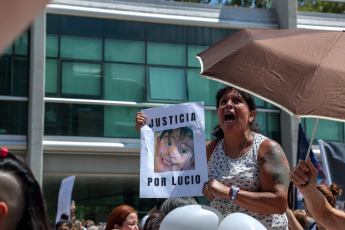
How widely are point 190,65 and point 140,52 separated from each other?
1.73 metres

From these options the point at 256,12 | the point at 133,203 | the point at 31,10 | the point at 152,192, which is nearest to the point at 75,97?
the point at 133,203

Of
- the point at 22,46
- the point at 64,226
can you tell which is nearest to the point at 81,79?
the point at 22,46

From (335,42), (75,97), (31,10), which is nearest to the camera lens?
(31,10)

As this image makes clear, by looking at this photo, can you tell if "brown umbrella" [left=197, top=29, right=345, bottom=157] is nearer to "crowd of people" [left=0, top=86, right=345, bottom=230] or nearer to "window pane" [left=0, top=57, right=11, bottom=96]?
"crowd of people" [left=0, top=86, right=345, bottom=230]

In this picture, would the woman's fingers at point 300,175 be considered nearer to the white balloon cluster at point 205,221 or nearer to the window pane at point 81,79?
the white balloon cluster at point 205,221

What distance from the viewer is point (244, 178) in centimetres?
367

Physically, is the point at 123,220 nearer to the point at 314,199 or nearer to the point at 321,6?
the point at 314,199

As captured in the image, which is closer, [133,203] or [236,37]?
[236,37]

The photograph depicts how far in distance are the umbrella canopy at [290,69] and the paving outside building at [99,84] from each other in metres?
15.6

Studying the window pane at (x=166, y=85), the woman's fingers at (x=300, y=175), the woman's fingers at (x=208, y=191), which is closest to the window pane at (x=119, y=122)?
the window pane at (x=166, y=85)

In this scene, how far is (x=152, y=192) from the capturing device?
397cm

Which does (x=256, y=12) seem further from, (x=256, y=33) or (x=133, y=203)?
(x=256, y=33)

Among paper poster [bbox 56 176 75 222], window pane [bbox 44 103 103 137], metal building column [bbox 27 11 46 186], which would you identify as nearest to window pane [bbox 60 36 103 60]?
metal building column [bbox 27 11 46 186]

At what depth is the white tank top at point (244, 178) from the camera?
366cm
